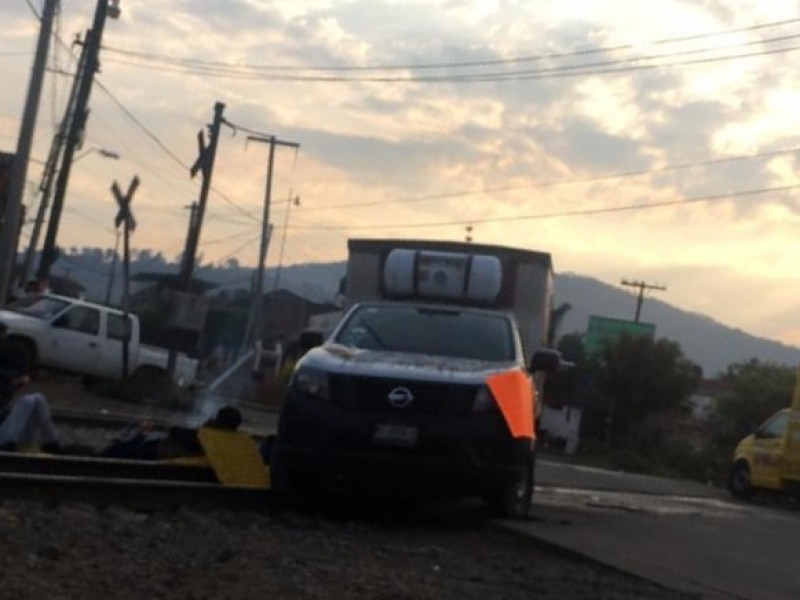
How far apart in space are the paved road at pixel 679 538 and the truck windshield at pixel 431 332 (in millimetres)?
1492

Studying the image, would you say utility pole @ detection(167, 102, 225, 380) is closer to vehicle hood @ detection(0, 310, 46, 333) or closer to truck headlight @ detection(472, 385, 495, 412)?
vehicle hood @ detection(0, 310, 46, 333)

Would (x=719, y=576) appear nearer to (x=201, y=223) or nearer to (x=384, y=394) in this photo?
(x=384, y=394)

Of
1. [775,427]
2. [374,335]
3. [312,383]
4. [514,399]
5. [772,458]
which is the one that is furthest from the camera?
[775,427]

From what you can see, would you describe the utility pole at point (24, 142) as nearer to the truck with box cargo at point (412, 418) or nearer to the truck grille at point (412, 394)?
the truck with box cargo at point (412, 418)

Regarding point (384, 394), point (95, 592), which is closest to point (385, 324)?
point (384, 394)

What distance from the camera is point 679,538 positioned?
1370 cm

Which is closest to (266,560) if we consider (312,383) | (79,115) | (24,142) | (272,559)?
(272,559)

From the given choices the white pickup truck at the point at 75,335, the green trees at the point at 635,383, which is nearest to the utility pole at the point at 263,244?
the green trees at the point at 635,383

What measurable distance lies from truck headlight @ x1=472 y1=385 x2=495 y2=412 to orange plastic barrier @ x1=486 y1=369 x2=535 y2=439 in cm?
4

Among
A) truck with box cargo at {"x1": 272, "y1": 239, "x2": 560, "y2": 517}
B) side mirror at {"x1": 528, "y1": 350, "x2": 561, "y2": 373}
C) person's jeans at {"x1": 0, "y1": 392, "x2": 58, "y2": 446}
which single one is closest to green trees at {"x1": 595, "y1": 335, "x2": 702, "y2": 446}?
person's jeans at {"x1": 0, "y1": 392, "x2": 58, "y2": 446}

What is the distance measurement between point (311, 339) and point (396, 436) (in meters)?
2.35

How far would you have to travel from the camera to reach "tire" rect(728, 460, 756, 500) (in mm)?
27873

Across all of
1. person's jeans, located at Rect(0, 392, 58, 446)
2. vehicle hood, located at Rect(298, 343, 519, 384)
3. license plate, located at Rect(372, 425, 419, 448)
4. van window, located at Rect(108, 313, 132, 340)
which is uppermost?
van window, located at Rect(108, 313, 132, 340)

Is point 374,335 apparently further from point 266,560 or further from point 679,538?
point 266,560
